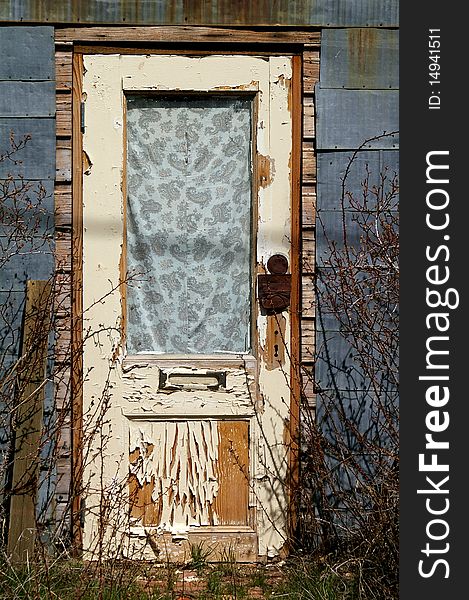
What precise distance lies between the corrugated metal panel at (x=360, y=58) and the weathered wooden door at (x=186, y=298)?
24 centimetres

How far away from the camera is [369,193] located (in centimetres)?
502

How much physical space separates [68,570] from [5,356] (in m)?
1.16

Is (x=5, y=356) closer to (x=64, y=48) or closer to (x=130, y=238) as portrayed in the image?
(x=130, y=238)

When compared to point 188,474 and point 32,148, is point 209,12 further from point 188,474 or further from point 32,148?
point 188,474

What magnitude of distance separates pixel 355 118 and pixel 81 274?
1666 millimetres

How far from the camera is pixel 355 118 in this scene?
197 inches

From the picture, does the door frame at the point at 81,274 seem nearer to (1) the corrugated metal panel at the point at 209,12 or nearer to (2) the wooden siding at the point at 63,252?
(2) the wooden siding at the point at 63,252

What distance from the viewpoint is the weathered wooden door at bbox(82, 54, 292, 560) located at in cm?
498

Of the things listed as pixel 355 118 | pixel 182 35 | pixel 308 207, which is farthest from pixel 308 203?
pixel 182 35

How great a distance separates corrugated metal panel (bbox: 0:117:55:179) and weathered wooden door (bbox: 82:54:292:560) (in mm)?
195


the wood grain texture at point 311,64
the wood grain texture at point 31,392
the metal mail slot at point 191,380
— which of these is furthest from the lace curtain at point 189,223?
the wood grain texture at point 31,392

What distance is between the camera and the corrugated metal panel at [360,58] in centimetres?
500

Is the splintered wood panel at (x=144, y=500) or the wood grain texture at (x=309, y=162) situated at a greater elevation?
the wood grain texture at (x=309, y=162)

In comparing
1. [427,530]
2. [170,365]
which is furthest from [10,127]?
[427,530]
